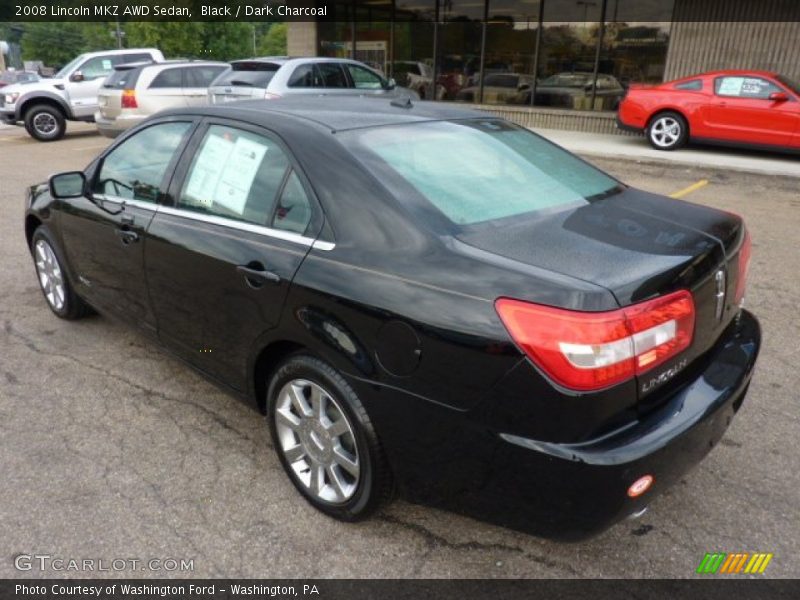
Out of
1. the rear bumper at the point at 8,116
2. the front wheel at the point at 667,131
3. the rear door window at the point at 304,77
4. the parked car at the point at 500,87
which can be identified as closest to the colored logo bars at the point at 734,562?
the rear door window at the point at 304,77

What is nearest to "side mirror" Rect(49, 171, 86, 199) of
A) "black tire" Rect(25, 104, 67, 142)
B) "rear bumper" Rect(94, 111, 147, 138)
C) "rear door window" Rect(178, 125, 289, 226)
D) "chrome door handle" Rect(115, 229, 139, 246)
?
"chrome door handle" Rect(115, 229, 139, 246)

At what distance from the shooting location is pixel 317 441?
2.45 m

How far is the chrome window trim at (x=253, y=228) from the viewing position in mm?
2295

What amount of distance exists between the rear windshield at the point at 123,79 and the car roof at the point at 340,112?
9629 mm

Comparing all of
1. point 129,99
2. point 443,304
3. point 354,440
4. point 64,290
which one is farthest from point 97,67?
point 443,304

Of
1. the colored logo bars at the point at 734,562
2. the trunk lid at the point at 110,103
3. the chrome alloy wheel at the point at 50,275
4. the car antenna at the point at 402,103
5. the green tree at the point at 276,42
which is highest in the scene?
the green tree at the point at 276,42

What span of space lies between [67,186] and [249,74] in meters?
7.72

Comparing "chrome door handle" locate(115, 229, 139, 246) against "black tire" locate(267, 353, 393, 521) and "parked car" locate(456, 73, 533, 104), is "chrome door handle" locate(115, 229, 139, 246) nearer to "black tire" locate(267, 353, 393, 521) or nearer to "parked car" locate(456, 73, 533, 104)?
"black tire" locate(267, 353, 393, 521)

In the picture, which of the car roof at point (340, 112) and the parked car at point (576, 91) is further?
the parked car at point (576, 91)

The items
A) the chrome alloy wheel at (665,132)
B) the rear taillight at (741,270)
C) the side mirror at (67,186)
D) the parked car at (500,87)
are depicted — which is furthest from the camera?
the parked car at (500,87)

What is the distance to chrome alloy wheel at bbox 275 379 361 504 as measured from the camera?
2346mm

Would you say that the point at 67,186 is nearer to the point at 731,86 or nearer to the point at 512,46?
the point at 731,86

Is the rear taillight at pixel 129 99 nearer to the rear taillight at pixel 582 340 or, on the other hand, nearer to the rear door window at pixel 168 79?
the rear door window at pixel 168 79

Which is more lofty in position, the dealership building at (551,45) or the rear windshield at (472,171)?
the dealership building at (551,45)
